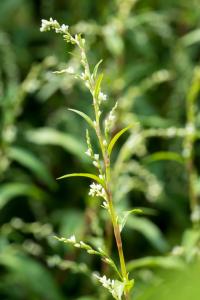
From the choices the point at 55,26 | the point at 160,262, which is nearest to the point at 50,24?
the point at 55,26

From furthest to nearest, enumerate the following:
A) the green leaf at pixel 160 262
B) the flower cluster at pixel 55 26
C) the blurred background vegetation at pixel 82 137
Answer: the blurred background vegetation at pixel 82 137, the green leaf at pixel 160 262, the flower cluster at pixel 55 26

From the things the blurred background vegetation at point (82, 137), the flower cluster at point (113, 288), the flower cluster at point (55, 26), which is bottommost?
the flower cluster at point (113, 288)

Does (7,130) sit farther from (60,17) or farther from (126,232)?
(60,17)

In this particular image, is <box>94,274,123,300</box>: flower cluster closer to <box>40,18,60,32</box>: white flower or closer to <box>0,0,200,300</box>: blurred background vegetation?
<box>40,18,60,32</box>: white flower

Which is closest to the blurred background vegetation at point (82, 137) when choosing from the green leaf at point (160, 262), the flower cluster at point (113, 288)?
the green leaf at point (160, 262)

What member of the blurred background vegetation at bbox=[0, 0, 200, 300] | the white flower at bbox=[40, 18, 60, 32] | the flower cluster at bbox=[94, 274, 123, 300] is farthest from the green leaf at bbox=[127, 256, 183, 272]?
the white flower at bbox=[40, 18, 60, 32]

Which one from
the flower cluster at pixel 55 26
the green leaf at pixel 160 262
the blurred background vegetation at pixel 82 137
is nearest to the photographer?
the flower cluster at pixel 55 26

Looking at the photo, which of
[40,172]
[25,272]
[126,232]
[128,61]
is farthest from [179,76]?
[25,272]

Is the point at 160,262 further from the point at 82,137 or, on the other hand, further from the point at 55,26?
the point at 82,137

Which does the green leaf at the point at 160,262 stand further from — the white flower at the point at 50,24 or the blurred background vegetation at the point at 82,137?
the white flower at the point at 50,24
